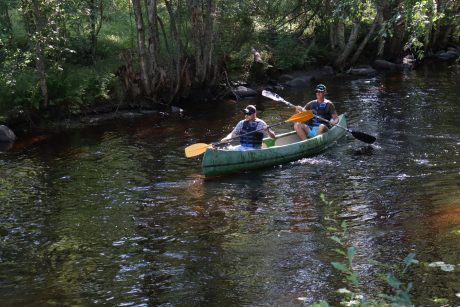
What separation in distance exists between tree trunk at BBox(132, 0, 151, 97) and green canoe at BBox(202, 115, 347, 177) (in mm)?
5551

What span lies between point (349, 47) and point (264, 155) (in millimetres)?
13276

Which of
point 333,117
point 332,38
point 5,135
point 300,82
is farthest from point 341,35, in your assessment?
point 5,135

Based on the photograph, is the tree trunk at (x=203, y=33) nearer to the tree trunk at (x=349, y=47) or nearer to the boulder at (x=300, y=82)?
the boulder at (x=300, y=82)

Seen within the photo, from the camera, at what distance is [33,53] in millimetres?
14969

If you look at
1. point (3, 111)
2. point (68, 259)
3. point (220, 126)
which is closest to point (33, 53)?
point (3, 111)

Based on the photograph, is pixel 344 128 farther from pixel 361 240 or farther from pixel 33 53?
pixel 33 53

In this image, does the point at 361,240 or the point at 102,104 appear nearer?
the point at 361,240

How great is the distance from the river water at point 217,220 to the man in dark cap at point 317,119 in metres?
0.58

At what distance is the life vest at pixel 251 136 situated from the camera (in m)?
11.6

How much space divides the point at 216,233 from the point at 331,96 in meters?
11.9

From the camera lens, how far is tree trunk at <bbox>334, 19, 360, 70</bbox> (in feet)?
74.5

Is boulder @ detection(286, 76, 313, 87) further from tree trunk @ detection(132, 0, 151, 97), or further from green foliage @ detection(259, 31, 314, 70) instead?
tree trunk @ detection(132, 0, 151, 97)

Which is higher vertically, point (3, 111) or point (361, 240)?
point (3, 111)

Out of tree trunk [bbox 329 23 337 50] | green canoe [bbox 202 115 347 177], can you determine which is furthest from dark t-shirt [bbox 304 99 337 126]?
tree trunk [bbox 329 23 337 50]
